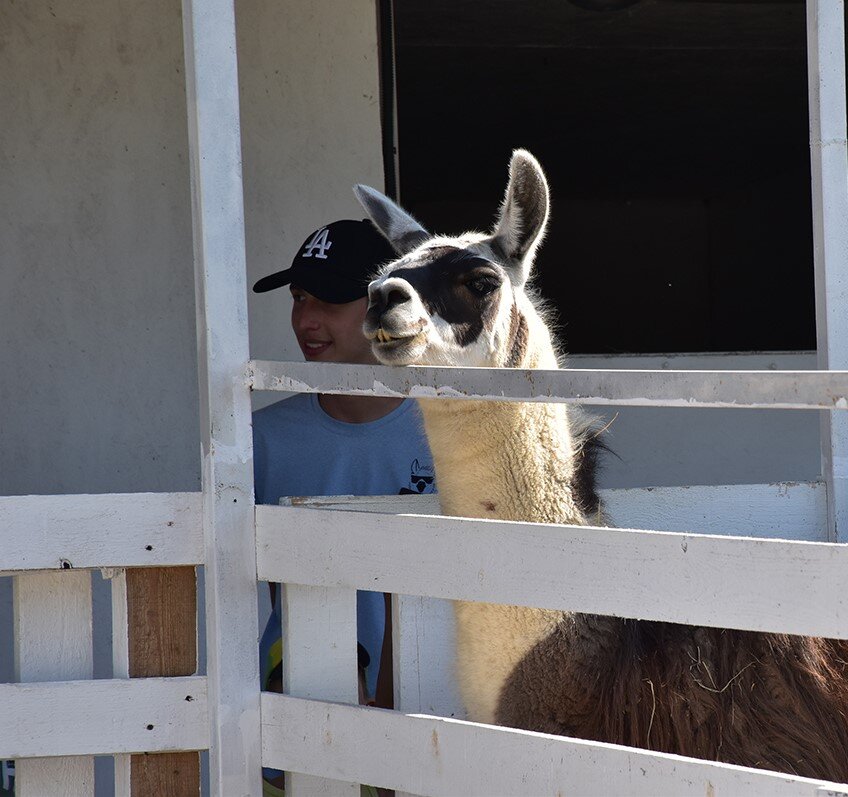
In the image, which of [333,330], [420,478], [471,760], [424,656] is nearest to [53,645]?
[424,656]

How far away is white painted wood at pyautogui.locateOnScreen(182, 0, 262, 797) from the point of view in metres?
2.21

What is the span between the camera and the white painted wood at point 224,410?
7.24ft

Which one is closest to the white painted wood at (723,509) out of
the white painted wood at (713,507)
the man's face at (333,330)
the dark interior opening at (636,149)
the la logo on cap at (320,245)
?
the white painted wood at (713,507)

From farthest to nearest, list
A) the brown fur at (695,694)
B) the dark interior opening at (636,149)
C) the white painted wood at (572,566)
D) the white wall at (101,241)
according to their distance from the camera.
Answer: the dark interior opening at (636,149)
the white wall at (101,241)
the brown fur at (695,694)
the white painted wood at (572,566)

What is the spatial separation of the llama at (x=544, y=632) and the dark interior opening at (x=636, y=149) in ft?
10.5

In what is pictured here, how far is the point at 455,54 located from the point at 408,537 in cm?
559

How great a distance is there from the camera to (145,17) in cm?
411

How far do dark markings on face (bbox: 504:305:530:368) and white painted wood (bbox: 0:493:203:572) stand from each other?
0.88 metres

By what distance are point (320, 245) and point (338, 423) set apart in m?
0.50

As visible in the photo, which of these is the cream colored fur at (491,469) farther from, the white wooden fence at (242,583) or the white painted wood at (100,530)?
the white painted wood at (100,530)

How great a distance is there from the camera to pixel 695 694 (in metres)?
2.17

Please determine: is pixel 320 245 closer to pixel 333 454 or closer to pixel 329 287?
pixel 329 287

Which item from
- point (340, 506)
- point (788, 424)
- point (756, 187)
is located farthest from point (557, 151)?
point (340, 506)

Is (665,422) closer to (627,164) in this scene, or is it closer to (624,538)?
(624,538)
